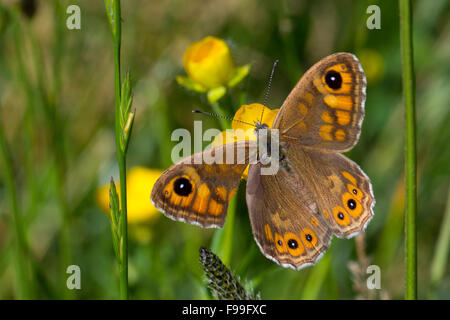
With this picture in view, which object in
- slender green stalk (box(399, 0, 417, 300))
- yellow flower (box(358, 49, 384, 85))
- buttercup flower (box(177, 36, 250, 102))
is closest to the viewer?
slender green stalk (box(399, 0, 417, 300))

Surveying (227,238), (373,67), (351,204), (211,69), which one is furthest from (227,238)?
(373,67)

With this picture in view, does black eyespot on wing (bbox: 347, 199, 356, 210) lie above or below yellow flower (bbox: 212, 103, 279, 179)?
below

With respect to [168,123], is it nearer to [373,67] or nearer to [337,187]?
[373,67]

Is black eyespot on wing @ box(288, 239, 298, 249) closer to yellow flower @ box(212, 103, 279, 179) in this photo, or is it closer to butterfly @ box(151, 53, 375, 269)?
butterfly @ box(151, 53, 375, 269)

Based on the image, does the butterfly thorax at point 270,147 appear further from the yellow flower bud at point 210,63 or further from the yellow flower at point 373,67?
the yellow flower at point 373,67

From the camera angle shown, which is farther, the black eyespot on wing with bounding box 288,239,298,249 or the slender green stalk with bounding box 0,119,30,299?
the slender green stalk with bounding box 0,119,30,299

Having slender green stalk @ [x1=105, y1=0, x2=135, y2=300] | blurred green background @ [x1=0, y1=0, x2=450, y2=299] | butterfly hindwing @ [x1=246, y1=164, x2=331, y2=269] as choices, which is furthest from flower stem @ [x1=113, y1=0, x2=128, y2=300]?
blurred green background @ [x1=0, y1=0, x2=450, y2=299]
